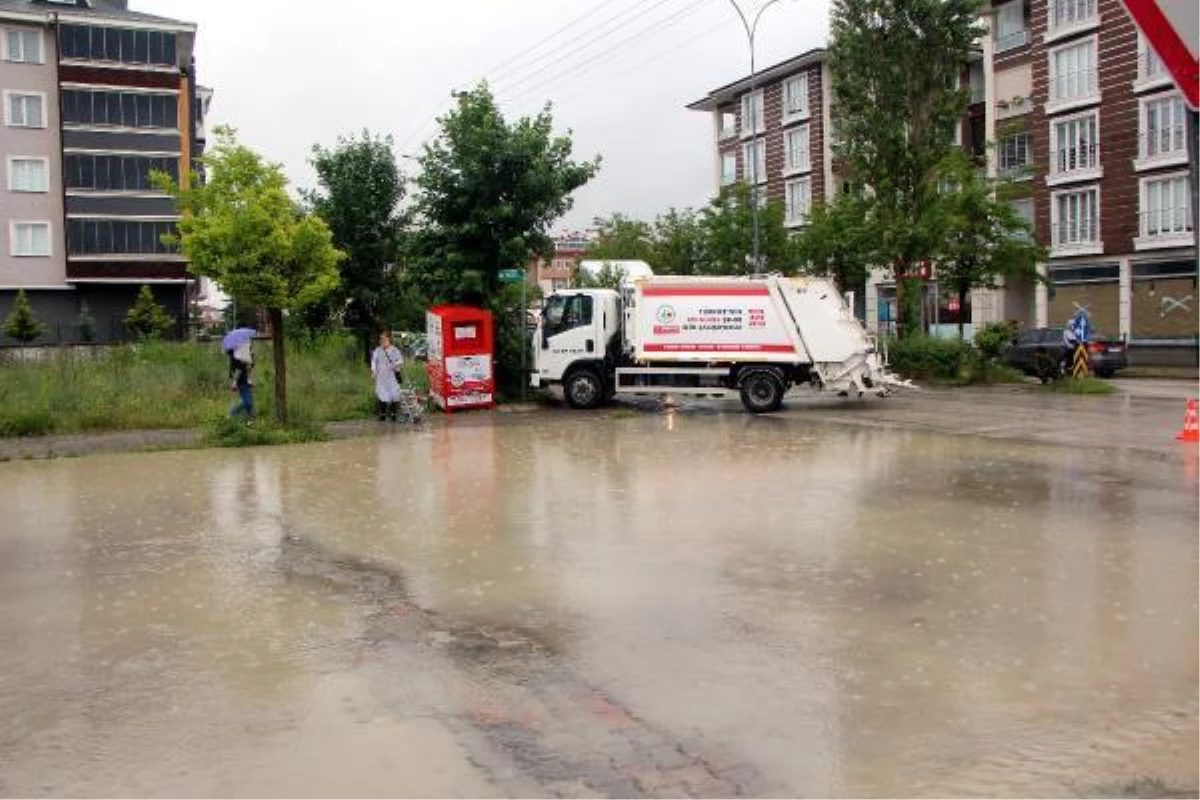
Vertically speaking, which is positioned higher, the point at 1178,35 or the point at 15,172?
the point at 15,172

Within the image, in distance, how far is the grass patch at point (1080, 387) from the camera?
26.4m

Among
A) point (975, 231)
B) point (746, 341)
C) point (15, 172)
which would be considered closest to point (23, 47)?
point (15, 172)

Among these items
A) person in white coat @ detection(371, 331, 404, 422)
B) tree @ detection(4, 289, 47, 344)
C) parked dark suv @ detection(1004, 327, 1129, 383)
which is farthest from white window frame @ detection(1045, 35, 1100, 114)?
tree @ detection(4, 289, 47, 344)

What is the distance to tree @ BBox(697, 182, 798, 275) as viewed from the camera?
137 ft

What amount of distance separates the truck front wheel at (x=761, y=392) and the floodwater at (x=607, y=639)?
9.80 metres

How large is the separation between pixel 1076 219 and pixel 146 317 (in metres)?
39.6

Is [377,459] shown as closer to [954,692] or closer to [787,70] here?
[954,692]

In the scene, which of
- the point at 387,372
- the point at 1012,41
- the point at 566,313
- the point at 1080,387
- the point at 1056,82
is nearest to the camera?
the point at 387,372

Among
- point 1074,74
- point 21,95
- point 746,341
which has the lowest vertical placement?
point 746,341

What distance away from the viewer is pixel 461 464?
15.5 m

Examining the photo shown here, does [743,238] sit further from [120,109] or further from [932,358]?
[120,109]

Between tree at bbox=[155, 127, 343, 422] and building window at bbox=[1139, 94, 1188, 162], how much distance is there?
3210 cm

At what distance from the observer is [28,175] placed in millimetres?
52375

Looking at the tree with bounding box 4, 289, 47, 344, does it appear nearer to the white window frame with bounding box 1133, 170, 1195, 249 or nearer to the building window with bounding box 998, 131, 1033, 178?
the building window with bounding box 998, 131, 1033, 178
